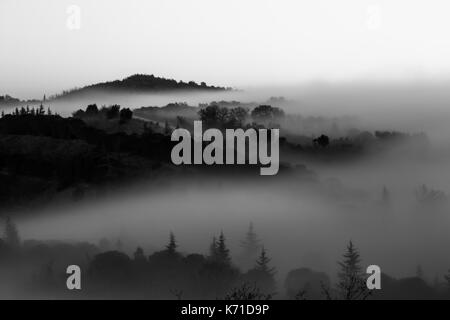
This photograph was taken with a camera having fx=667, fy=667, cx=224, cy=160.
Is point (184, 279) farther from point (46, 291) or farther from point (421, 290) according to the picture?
point (421, 290)

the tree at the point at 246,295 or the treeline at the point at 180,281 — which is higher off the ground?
the treeline at the point at 180,281

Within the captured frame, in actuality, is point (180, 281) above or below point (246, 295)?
above

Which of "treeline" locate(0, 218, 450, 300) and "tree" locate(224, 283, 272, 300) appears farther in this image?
"treeline" locate(0, 218, 450, 300)

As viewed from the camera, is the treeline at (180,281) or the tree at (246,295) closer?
the tree at (246,295)

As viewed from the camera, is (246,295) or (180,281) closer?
(246,295)

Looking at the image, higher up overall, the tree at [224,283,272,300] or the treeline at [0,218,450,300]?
the treeline at [0,218,450,300]

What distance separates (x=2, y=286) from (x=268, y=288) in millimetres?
74585
